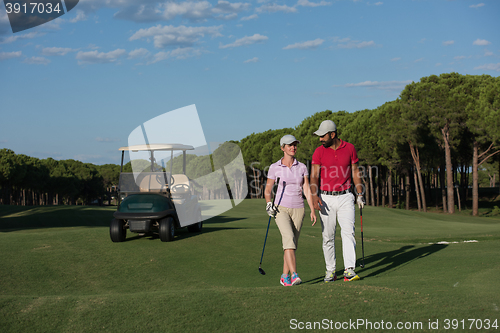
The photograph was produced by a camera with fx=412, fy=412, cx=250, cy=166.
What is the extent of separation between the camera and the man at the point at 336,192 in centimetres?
680

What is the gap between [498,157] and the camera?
1563 inches

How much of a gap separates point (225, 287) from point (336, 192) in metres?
2.63

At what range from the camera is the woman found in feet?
22.0

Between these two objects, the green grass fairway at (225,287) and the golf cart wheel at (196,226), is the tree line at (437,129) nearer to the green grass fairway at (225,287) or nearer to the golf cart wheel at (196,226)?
the green grass fairway at (225,287)

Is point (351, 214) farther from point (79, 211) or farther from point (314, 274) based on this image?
point (79, 211)

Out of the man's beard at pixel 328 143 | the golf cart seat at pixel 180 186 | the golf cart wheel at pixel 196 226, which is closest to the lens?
the man's beard at pixel 328 143

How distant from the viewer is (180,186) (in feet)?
40.8

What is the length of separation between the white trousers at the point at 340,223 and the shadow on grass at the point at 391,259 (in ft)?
2.48

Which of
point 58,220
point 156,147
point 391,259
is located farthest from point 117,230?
point 58,220

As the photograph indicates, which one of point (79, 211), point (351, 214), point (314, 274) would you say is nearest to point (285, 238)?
point (351, 214)

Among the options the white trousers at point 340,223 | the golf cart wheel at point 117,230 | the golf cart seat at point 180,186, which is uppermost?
the golf cart seat at point 180,186

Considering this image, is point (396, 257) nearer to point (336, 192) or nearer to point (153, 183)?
point (336, 192)

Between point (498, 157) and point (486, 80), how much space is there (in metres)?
7.56

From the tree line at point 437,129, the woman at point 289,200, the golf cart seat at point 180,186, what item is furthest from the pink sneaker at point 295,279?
the tree line at point 437,129
